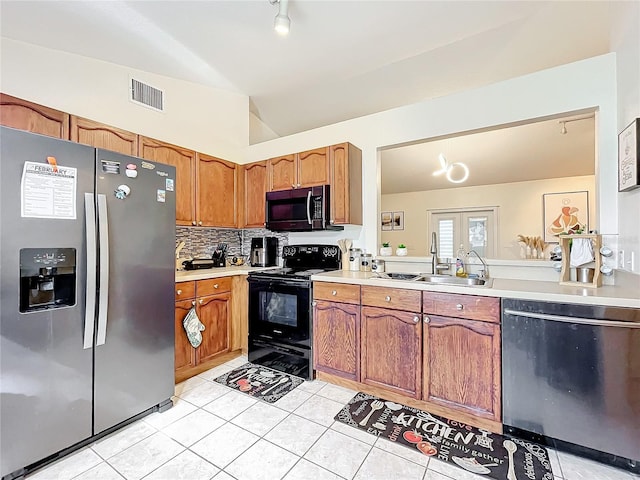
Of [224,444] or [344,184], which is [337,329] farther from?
[344,184]

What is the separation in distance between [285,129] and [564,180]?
4859 millimetres

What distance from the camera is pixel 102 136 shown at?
238cm

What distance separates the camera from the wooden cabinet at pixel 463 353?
1775 millimetres

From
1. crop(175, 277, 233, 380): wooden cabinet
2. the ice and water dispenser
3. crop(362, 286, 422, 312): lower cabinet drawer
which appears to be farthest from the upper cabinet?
the ice and water dispenser

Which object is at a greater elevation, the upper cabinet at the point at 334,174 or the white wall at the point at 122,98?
the white wall at the point at 122,98

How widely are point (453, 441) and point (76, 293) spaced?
2350 millimetres

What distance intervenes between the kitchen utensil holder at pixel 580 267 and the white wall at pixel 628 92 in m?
0.15

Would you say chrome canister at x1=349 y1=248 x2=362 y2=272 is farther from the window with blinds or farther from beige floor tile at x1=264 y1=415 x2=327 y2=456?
the window with blinds

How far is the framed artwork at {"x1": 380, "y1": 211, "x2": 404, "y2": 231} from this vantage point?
6.64m

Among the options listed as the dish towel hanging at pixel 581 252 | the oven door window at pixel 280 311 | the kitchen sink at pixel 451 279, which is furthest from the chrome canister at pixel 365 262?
the dish towel hanging at pixel 581 252

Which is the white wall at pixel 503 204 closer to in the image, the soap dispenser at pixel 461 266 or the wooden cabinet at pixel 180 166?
the soap dispenser at pixel 461 266

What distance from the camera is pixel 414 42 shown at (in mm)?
2629

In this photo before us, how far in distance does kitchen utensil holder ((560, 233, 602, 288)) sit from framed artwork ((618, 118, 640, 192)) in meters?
0.35

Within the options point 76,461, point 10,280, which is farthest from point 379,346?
point 10,280
